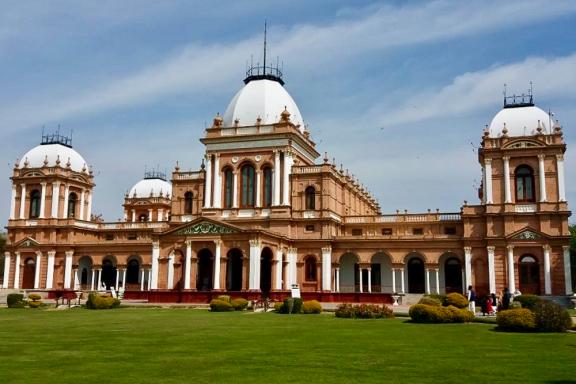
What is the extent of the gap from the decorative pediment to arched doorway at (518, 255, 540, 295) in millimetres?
A: 25431

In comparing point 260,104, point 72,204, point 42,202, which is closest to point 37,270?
point 42,202

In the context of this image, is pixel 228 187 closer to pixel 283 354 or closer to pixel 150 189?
pixel 150 189

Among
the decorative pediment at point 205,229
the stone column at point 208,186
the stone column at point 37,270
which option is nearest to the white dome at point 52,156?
the stone column at point 37,270

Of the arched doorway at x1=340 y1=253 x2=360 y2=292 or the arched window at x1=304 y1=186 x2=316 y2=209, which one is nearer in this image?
the arched window at x1=304 y1=186 x2=316 y2=209

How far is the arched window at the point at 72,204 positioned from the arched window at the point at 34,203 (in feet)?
11.4

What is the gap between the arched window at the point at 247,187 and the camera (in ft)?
202

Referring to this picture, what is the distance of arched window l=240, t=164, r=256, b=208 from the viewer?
61500mm

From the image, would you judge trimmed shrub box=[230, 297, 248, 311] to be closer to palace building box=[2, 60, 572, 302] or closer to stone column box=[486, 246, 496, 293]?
palace building box=[2, 60, 572, 302]

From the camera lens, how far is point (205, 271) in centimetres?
5738

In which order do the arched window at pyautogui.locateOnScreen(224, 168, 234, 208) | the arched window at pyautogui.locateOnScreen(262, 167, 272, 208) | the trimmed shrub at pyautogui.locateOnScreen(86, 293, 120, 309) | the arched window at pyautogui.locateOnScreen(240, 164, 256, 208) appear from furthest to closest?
the arched window at pyautogui.locateOnScreen(224, 168, 234, 208), the arched window at pyautogui.locateOnScreen(240, 164, 256, 208), the arched window at pyautogui.locateOnScreen(262, 167, 272, 208), the trimmed shrub at pyautogui.locateOnScreen(86, 293, 120, 309)

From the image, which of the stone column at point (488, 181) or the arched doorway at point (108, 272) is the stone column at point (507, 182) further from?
the arched doorway at point (108, 272)

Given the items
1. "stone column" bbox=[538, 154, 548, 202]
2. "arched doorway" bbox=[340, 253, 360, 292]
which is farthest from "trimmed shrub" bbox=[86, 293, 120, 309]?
"stone column" bbox=[538, 154, 548, 202]

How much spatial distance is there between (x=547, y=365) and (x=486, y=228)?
1631 inches

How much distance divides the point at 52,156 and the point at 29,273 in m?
14.4
